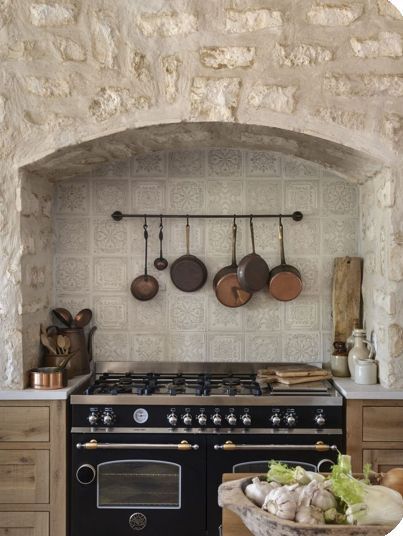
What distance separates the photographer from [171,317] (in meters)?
3.51

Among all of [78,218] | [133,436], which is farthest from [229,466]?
[78,218]

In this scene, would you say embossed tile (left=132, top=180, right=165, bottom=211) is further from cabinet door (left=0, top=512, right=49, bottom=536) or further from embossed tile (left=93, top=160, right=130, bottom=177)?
cabinet door (left=0, top=512, right=49, bottom=536)

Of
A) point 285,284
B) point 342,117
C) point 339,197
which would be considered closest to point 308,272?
point 285,284

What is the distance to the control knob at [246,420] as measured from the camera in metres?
2.91

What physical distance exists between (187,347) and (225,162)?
3.38ft

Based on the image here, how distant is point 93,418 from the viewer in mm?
2918

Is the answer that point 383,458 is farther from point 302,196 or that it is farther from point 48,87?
point 48,87

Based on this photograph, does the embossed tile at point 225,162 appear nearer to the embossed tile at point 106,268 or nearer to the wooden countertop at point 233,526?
the embossed tile at point 106,268

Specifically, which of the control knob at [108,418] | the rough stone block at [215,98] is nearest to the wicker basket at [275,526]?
the control knob at [108,418]

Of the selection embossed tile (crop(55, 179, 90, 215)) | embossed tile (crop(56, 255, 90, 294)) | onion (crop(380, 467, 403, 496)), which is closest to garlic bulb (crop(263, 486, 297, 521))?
onion (crop(380, 467, 403, 496))

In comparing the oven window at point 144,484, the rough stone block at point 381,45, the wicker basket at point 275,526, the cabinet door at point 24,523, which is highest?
the rough stone block at point 381,45

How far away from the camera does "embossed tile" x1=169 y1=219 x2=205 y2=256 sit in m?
3.51

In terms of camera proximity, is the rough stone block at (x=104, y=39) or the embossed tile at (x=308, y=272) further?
the embossed tile at (x=308, y=272)

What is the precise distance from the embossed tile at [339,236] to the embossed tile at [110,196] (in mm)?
1092
